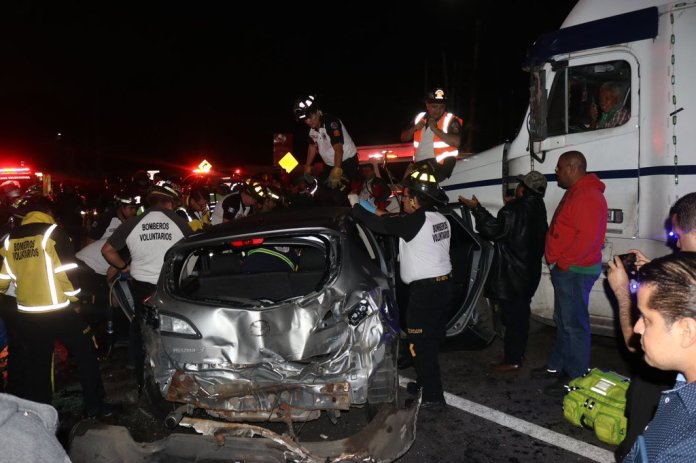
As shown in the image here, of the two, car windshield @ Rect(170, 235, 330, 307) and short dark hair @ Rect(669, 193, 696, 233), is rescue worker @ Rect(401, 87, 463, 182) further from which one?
Answer: short dark hair @ Rect(669, 193, 696, 233)

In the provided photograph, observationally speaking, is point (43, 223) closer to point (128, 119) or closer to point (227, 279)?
point (227, 279)

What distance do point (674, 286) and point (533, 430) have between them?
309 cm

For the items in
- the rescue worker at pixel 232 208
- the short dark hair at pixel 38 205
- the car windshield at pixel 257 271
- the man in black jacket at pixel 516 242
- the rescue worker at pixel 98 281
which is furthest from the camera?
the rescue worker at pixel 232 208

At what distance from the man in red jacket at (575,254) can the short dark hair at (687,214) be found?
171 centimetres

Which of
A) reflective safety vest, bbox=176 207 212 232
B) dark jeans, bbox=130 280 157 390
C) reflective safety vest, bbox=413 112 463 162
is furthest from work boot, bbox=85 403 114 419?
reflective safety vest, bbox=413 112 463 162

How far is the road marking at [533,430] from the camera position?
394cm

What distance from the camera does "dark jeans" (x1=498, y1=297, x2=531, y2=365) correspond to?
17.4ft

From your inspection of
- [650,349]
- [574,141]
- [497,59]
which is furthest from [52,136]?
[650,349]

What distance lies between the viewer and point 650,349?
1.63 meters

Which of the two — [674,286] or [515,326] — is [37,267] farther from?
[674,286]

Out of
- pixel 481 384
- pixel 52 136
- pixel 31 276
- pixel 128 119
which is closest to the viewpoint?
pixel 31 276

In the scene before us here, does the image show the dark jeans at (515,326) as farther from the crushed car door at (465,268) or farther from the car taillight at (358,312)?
the car taillight at (358,312)

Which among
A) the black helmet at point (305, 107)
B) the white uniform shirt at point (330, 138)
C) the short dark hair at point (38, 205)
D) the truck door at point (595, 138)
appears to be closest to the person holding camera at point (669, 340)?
the truck door at point (595, 138)

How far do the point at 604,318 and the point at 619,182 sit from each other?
1.37m
